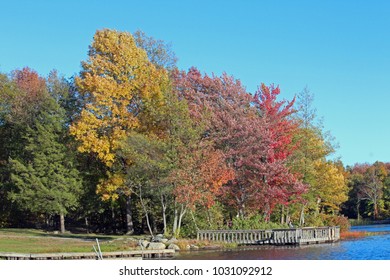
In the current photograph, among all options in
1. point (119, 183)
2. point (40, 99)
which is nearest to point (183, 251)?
point (119, 183)

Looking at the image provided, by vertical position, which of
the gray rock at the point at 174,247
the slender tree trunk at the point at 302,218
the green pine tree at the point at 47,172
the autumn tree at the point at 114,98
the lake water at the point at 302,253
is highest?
the autumn tree at the point at 114,98

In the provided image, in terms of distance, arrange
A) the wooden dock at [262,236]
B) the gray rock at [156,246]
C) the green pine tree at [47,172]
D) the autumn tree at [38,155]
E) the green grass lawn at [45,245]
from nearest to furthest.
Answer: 1. the green grass lawn at [45,245]
2. the gray rock at [156,246]
3. the wooden dock at [262,236]
4. the green pine tree at [47,172]
5. the autumn tree at [38,155]

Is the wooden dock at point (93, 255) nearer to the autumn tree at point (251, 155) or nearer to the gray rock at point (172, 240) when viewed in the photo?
the gray rock at point (172, 240)

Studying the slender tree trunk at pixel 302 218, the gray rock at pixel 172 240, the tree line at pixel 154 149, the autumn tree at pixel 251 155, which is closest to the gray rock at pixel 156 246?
the gray rock at pixel 172 240

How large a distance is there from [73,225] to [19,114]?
543 inches

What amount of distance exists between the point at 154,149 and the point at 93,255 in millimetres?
11928

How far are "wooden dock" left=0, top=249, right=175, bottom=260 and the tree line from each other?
6.79 meters

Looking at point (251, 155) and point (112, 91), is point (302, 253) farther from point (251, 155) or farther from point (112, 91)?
point (112, 91)

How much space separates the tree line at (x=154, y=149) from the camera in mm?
40062

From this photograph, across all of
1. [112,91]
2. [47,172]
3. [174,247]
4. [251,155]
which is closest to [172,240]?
[174,247]

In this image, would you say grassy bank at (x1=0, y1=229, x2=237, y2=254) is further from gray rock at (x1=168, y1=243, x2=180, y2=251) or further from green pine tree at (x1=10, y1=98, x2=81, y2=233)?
green pine tree at (x1=10, y1=98, x2=81, y2=233)

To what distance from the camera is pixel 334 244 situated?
131 feet

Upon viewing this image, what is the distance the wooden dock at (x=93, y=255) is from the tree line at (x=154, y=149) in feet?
22.3
